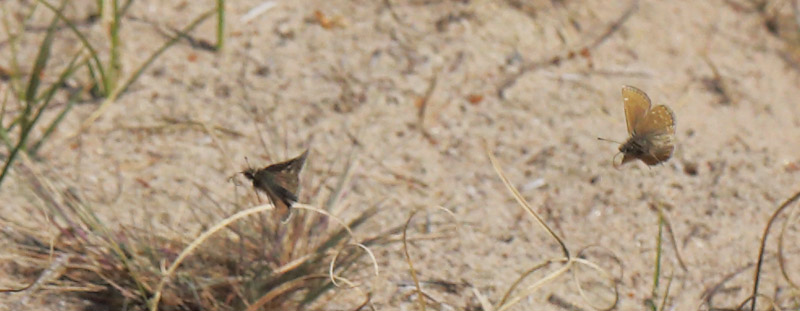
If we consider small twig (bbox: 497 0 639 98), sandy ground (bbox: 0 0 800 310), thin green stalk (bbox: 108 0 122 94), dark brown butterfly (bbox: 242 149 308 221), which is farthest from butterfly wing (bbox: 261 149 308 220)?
small twig (bbox: 497 0 639 98)

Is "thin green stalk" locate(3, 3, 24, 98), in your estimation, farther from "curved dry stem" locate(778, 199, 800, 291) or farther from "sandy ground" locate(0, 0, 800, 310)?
"curved dry stem" locate(778, 199, 800, 291)

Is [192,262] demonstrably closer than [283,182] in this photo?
No

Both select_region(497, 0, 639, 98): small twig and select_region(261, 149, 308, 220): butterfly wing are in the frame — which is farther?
select_region(497, 0, 639, 98): small twig

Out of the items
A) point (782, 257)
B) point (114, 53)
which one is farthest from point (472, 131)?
point (114, 53)

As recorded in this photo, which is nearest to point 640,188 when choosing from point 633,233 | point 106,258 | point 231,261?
point 633,233

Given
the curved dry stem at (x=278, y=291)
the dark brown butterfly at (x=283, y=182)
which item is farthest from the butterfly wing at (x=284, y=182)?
the curved dry stem at (x=278, y=291)

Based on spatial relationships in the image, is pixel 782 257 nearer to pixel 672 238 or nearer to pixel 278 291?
pixel 672 238
